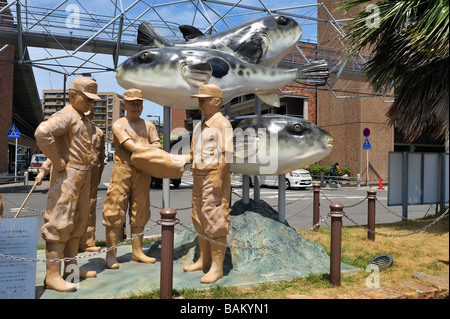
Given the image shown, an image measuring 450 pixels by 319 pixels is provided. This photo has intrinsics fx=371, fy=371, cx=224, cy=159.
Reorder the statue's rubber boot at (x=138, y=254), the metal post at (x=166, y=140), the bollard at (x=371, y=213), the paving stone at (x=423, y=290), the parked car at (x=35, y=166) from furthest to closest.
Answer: the parked car at (x=35, y=166) < the bollard at (x=371, y=213) < the metal post at (x=166, y=140) < the statue's rubber boot at (x=138, y=254) < the paving stone at (x=423, y=290)

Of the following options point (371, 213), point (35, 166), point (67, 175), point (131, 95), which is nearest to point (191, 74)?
point (131, 95)

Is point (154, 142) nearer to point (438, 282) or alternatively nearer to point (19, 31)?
point (438, 282)

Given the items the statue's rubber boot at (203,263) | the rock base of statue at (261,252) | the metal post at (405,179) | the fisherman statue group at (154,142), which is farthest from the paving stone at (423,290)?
the metal post at (405,179)

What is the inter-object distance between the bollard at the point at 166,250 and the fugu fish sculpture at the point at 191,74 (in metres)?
1.85

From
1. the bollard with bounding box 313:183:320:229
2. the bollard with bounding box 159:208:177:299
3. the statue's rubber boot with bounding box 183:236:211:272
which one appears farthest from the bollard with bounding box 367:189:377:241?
the bollard with bounding box 159:208:177:299

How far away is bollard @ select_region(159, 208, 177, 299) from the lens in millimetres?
3250

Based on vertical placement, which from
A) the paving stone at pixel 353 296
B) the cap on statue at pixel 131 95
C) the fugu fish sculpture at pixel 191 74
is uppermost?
the fugu fish sculpture at pixel 191 74

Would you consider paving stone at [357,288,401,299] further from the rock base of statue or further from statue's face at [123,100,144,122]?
statue's face at [123,100,144,122]

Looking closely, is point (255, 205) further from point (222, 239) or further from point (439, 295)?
point (439, 295)

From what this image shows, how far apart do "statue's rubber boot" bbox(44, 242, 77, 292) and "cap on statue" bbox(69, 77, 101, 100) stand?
146 centimetres

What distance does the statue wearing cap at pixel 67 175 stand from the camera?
11.2 ft

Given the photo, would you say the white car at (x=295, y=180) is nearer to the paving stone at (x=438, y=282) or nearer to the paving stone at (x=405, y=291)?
the paving stone at (x=438, y=282)

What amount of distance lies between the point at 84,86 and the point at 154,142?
100cm

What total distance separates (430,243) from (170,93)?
474cm
